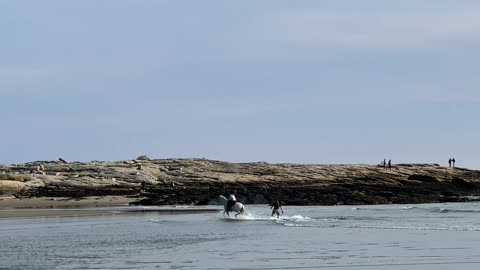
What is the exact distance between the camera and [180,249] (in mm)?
22875

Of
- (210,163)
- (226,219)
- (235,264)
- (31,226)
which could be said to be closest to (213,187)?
(210,163)

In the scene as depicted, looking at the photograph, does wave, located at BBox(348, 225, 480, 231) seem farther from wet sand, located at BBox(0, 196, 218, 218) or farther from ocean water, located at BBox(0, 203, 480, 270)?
wet sand, located at BBox(0, 196, 218, 218)

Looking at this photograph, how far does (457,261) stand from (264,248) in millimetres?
5930

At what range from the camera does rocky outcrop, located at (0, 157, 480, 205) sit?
190 feet

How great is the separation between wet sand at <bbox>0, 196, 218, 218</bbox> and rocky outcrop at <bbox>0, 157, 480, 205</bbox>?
2.58m

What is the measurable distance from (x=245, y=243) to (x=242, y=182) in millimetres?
46852

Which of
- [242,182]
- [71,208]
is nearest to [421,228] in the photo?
[71,208]

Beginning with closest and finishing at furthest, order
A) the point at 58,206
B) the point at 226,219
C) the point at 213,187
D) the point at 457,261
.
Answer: the point at 457,261 → the point at 226,219 → the point at 58,206 → the point at 213,187

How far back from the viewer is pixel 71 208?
4966 centimetres

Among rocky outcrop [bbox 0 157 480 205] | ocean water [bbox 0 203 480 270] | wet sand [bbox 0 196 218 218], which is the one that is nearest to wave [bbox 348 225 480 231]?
ocean water [bbox 0 203 480 270]

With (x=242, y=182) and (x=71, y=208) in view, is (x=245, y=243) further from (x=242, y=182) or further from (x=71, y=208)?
(x=242, y=182)

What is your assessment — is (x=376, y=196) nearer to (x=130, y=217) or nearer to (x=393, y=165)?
(x=130, y=217)

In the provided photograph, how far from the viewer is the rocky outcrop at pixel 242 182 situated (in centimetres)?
5800

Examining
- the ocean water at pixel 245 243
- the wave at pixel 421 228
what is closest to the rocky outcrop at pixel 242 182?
the ocean water at pixel 245 243
